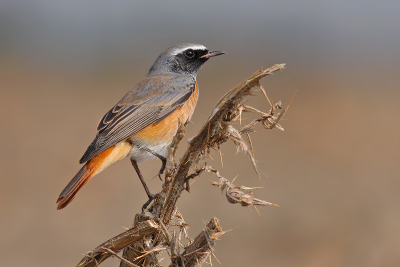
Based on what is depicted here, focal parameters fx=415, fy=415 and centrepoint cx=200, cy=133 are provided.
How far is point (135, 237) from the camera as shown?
2.62m

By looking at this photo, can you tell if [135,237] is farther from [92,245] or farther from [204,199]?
[204,199]

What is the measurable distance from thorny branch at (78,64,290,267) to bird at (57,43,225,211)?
1.32 metres

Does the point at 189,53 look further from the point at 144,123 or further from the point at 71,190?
the point at 71,190

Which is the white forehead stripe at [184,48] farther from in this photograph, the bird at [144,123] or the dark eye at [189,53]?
the bird at [144,123]

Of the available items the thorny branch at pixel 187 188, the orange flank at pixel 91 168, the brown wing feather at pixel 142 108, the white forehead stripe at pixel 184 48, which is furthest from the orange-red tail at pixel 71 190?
the white forehead stripe at pixel 184 48

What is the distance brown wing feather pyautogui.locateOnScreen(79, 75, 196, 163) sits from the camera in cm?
454

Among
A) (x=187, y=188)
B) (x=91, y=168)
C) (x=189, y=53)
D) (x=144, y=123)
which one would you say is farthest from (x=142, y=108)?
(x=187, y=188)

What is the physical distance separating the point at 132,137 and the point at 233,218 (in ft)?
13.6

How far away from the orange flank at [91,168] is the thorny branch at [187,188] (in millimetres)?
987

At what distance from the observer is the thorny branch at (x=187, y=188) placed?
2242 mm

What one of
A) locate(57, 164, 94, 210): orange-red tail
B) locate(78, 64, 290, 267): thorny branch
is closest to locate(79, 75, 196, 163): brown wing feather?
locate(57, 164, 94, 210): orange-red tail

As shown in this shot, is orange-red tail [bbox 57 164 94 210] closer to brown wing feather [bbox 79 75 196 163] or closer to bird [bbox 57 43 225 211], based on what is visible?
bird [bbox 57 43 225 211]

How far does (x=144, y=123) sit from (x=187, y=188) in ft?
7.24

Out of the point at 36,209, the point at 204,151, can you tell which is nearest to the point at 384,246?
the point at 204,151
